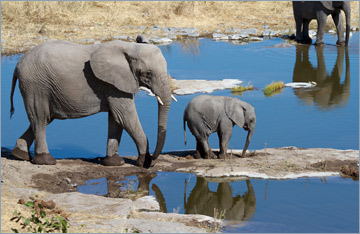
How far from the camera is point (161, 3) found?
99.5 ft

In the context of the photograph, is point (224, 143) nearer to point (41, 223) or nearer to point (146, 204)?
point (146, 204)

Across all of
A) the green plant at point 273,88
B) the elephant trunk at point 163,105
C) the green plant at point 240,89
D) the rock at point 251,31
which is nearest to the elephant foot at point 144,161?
the elephant trunk at point 163,105

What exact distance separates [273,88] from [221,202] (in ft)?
24.9

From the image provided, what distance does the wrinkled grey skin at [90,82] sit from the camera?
1083cm

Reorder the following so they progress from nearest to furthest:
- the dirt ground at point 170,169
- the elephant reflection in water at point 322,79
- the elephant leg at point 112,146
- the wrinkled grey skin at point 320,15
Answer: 1. the dirt ground at point 170,169
2. the elephant leg at point 112,146
3. the elephant reflection in water at point 322,79
4. the wrinkled grey skin at point 320,15

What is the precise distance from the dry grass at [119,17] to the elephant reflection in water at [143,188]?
44.4 ft

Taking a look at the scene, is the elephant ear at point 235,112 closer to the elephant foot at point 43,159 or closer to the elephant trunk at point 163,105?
the elephant trunk at point 163,105

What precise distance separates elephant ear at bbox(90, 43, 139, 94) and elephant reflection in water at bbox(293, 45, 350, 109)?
620 centimetres

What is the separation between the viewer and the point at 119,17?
28.2 m

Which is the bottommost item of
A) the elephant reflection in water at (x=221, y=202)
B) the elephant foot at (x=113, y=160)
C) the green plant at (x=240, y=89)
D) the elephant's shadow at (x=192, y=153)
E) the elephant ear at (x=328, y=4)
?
the green plant at (x=240, y=89)

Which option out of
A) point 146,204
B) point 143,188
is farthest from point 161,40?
point 146,204

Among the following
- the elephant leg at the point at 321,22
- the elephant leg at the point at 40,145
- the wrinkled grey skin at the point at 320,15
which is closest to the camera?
the elephant leg at the point at 40,145

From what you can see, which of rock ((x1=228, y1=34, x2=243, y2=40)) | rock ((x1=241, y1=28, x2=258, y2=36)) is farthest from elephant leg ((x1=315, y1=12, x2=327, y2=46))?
rock ((x1=241, y1=28, x2=258, y2=36))

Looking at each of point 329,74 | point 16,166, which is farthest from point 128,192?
point 329,74
